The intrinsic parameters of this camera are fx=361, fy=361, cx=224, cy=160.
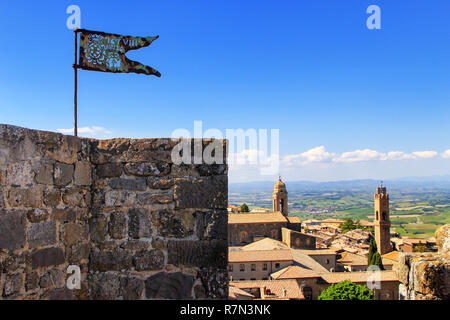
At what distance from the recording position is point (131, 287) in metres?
3.11

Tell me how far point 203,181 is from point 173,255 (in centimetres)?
68

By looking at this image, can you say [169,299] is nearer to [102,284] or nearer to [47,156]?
[102,284]

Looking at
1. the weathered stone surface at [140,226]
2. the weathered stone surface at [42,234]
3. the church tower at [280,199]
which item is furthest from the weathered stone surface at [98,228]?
the church tower at [280,199]

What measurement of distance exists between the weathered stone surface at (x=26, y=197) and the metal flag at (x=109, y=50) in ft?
4.43

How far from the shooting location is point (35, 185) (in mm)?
2752

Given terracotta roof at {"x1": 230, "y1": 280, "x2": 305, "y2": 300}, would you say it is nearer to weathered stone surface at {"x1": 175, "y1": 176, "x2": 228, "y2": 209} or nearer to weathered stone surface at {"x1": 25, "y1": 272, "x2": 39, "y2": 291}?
weathered stone surface at {"x1": 175, "y1": 176, "x2": 228, "y2": 209}

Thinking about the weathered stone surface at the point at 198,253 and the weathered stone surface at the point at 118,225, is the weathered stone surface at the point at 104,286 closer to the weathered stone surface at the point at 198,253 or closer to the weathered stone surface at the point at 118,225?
the weathered stone surface at the point at 118,225

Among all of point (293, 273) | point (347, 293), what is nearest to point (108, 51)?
point (347, 293)

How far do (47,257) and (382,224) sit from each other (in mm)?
56663

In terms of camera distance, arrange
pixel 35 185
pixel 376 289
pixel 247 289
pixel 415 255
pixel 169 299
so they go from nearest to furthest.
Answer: pixel 35 185 → pixel 169 299 → pixel 415 255 → pixel 247 289 → pixel 376 289

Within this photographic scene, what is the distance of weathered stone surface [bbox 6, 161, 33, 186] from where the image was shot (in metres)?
2.56

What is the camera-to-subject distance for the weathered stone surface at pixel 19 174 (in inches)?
Answer: 101

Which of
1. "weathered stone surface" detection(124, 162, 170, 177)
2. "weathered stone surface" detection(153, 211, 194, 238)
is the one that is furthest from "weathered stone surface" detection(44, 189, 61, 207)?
"weathered stone surface" detection(153, 211, 194, 238)

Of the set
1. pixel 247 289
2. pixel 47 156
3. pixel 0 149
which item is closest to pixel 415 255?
pixel 47 156
